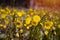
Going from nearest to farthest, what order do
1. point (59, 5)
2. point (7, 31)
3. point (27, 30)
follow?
point (7, 31) < point (27, 30) < point (59, 5)

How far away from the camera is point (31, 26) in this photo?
266 cm

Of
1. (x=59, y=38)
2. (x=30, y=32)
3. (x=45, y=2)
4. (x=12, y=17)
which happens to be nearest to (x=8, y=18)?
(x=12, y=17)

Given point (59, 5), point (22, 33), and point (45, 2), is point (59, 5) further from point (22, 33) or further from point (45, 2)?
point (22, 33)

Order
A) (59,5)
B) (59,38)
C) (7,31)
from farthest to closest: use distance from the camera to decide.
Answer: (59,5) → (59,38) → (7,31)

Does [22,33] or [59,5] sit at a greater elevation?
[22,33]

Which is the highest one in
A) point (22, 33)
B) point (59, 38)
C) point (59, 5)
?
point (22, 33)

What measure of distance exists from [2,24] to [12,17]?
0.11m

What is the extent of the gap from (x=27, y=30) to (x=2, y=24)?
0.24 metres

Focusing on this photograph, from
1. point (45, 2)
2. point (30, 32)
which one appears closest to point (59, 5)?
point (45, 2)

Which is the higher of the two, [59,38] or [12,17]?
[12,17]

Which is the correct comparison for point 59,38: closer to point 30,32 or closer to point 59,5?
point 30,32

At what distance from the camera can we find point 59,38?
121 inches

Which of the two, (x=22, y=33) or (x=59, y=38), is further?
(x=59, y=38)

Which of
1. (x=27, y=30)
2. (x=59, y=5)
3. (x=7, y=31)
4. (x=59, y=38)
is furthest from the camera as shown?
(x=59, y=5)
